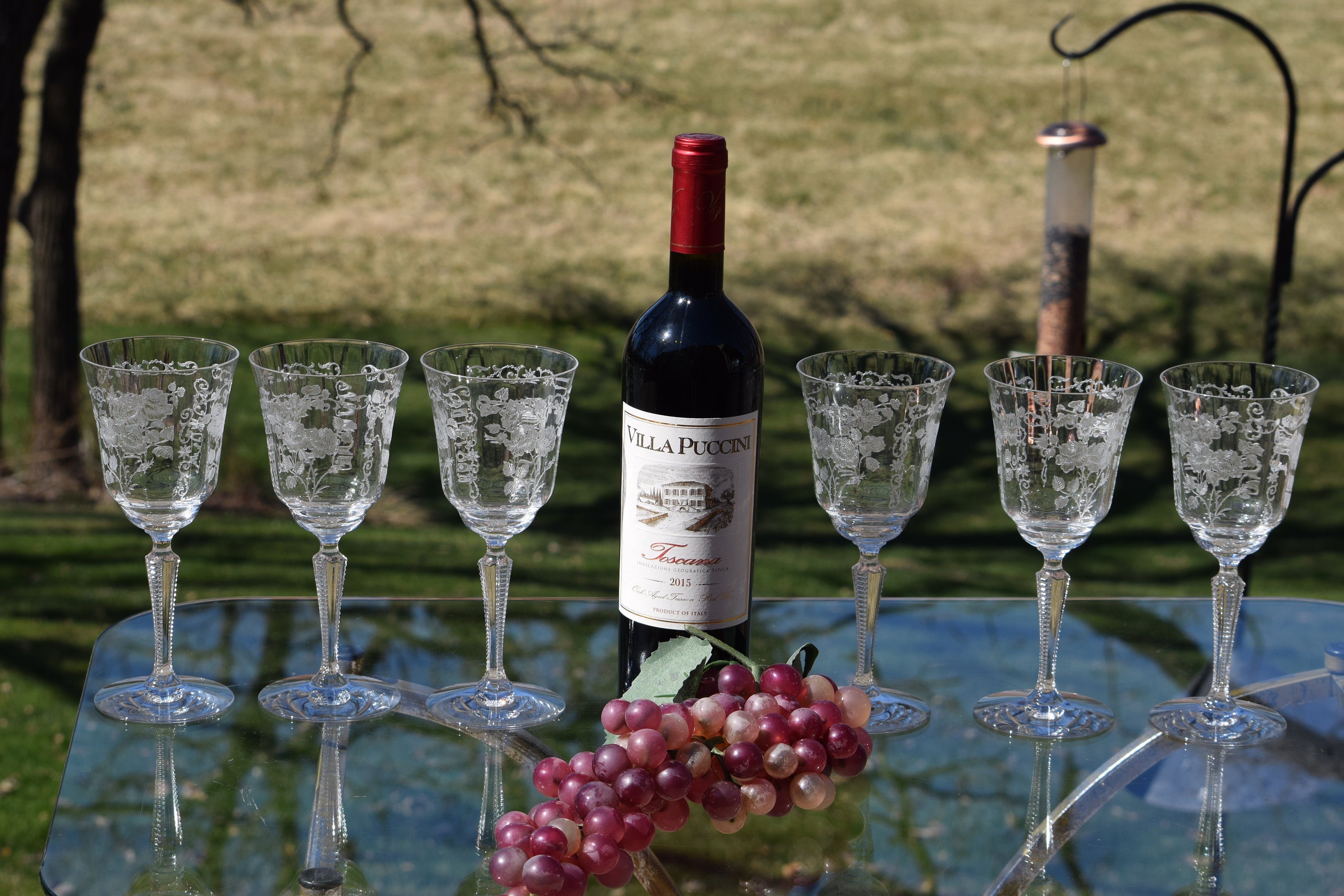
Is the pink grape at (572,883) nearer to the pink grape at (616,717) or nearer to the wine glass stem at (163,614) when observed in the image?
the pink grape at (616,717)

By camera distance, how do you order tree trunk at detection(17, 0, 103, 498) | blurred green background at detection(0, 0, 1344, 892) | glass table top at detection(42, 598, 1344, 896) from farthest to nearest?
blurred green background at detection(0, 0, 1344, 892) → tree trunk at detection(17, 0, 103, 498) → glass table top at detection(42, 598, 1344, 896)

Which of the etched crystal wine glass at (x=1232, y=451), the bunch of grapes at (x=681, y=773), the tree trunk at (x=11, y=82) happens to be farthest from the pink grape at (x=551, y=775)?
the tree trunk at (x=11, y=82)

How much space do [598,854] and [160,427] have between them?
0.65m

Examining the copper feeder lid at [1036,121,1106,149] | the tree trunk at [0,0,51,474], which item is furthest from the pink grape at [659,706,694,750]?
the tree trunk at [0,0,51,474]

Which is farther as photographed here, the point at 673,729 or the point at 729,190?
the point at 729,190

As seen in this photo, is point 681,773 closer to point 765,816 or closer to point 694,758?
point 694,758

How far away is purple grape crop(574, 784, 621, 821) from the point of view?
135 cm

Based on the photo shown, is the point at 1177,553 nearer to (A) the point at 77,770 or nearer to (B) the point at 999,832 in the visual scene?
(B) the point at 999,832

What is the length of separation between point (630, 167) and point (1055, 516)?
583cm

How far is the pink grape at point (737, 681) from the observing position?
1.49 metres

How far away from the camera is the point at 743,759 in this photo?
1.42m

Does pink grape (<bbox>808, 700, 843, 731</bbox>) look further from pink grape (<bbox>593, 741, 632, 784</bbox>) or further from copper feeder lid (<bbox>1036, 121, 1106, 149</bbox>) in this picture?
copper feeder lid (<bbox>1036, 121, 1106, 149</bbox>)

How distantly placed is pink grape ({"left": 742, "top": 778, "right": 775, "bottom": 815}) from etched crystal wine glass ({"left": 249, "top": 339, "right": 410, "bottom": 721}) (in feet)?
1.61

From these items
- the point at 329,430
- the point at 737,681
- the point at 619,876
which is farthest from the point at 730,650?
the point at 329,430
